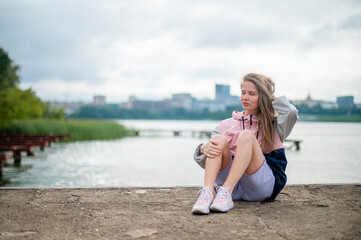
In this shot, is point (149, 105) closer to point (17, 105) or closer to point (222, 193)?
point (17, 105)

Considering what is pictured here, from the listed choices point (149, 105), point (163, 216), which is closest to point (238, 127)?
point (163, 216)

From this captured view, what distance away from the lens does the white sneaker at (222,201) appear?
7.21 ft

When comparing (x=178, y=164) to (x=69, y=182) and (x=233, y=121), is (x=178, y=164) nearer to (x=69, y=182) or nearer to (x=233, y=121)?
(x=69, y=182)

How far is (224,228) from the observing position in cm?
192

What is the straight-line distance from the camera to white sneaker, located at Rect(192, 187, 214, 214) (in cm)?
216

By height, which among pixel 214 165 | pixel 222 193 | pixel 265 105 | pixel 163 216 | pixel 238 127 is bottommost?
pixel 163 216

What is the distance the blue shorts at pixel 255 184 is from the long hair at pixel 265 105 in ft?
0.62

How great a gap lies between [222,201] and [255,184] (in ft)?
1.02

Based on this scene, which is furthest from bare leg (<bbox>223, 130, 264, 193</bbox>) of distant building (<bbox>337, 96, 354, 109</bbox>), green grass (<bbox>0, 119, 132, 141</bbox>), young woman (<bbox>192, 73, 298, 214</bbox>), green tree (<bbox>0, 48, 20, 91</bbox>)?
green tree (<bbox>0, 48, 20, 91</bbox>)

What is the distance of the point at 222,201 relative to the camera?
2.21 metres

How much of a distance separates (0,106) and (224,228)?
2335 centimetres

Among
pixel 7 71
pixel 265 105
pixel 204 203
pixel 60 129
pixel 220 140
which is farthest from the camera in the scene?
pixel 7 71

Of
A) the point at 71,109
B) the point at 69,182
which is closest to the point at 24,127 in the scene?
the point at 69,182

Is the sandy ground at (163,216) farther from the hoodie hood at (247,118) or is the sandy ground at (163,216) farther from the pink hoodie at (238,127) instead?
the hoodie hood at (247,118)
